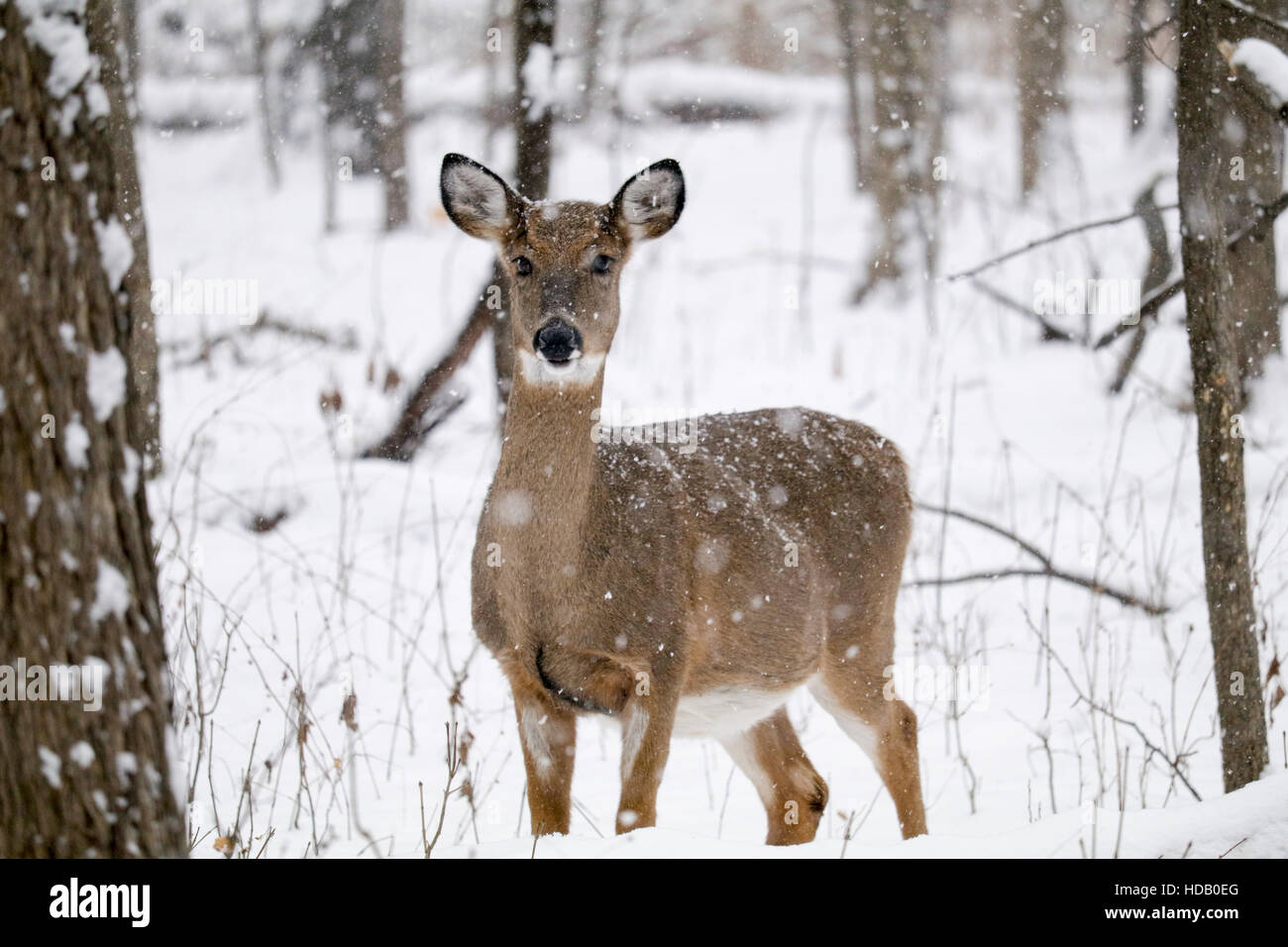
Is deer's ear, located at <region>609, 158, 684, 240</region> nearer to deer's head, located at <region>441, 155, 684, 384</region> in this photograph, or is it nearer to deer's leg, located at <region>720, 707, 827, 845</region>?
deer's head, located at <region>441, 155, 684, 384</region>

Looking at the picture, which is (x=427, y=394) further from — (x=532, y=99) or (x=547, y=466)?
(x=547, y=466)

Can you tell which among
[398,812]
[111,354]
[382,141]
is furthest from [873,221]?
[111,354]

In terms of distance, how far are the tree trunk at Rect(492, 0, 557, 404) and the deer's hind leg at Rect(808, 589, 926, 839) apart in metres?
2.63

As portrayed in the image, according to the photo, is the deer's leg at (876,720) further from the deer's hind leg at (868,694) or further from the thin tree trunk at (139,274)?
the thin tree trunk at (139,274)

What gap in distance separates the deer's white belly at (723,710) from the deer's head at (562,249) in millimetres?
1223

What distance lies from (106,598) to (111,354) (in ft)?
1.56

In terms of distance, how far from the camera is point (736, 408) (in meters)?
10.3

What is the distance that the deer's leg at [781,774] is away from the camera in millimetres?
5160

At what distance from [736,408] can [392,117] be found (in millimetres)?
9082

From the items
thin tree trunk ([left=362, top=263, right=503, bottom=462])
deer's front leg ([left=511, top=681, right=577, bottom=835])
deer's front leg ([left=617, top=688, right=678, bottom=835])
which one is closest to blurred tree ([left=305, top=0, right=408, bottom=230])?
thin tree trunk ([left=362, top=263, right=503, bottom=462])

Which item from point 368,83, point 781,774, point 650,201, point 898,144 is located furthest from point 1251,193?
point 368,83

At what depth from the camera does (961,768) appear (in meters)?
5.65

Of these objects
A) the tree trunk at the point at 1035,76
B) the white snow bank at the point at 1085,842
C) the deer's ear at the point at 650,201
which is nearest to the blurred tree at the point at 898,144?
the tree trunk at the point at 1035,76

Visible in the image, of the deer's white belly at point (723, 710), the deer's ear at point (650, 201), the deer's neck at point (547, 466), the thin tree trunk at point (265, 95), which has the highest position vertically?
the thin tree trunk at point (265, 95)
